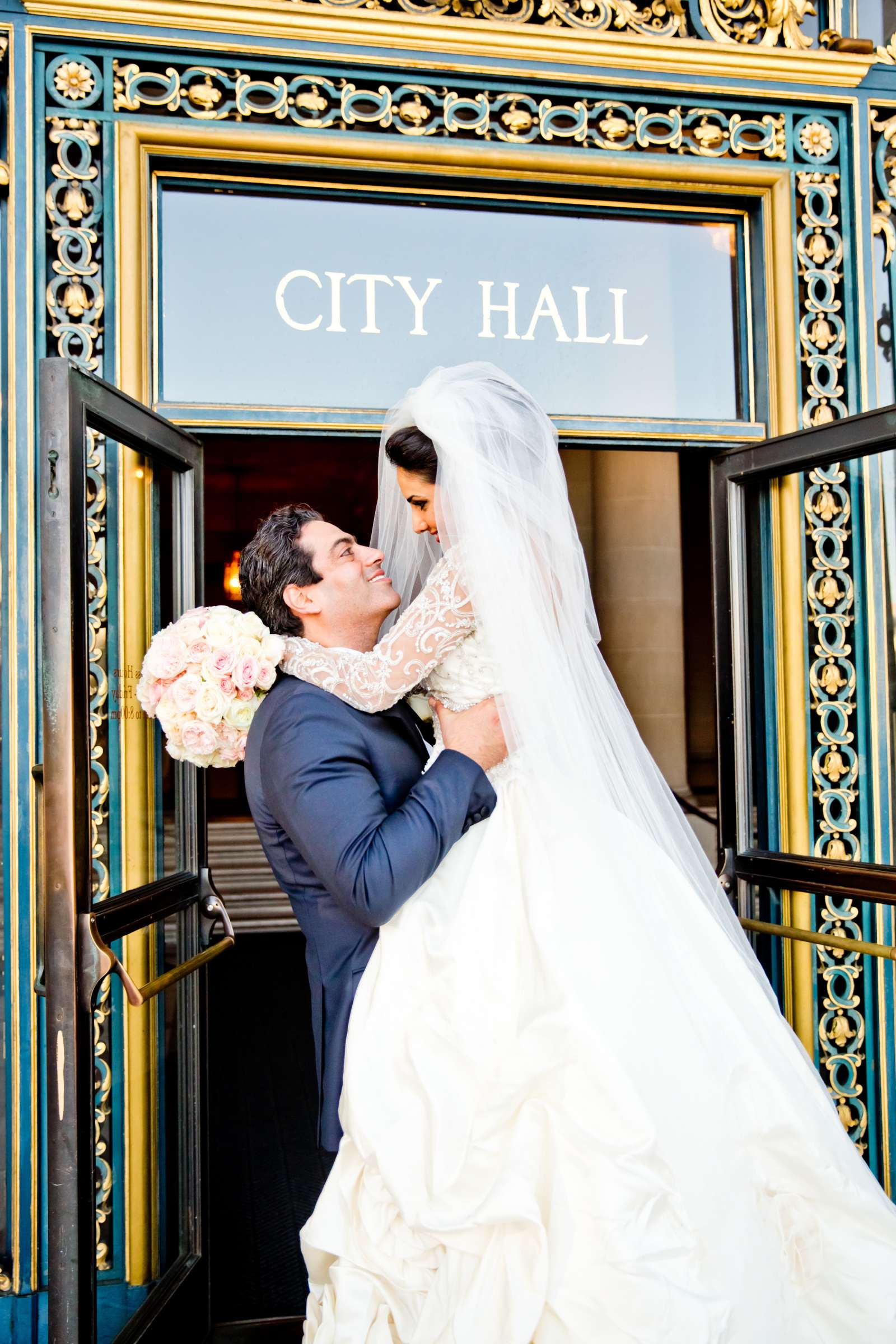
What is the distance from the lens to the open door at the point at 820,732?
309 cm

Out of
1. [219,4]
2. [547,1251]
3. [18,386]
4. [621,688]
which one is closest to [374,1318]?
[547,1251]

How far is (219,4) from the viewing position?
277cm

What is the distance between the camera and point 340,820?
2.02 metres

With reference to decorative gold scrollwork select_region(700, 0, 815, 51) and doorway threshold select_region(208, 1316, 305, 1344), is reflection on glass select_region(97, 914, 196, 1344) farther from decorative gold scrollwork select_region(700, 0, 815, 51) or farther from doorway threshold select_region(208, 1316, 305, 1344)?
decorative gold scrollwork select_region(700, 0, 815, 51)

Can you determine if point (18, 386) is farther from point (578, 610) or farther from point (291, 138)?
point (578, 610)

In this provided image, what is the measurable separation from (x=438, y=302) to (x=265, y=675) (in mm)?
1436

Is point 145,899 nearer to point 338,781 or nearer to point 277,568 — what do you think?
point 338,781

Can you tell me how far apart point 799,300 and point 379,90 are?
1.41 meters

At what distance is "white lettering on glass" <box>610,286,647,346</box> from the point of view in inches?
123

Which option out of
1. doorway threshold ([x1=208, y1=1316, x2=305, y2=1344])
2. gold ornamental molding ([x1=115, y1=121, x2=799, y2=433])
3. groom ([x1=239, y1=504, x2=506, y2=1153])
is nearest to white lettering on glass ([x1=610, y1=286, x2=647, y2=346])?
gold ornamental molding ([x1=115, y1=121, x2=799, y2=433])

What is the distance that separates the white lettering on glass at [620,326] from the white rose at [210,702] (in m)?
1.72

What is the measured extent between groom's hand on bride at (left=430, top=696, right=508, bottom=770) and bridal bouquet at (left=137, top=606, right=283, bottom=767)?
0.43 m

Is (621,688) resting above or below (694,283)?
below

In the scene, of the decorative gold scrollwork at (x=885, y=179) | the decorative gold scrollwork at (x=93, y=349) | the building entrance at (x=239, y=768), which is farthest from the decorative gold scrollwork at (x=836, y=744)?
the decorative gold scrollwork at (x=93, y=349)
